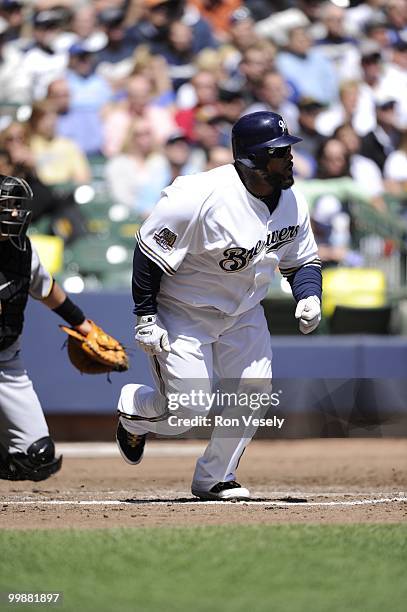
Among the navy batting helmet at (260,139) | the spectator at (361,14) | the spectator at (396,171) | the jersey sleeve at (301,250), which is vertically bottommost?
the spectator at (396,171)

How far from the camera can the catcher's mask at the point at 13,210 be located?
19.9 ft

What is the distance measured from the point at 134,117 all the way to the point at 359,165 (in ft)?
7.55

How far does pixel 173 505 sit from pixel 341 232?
17.0ft

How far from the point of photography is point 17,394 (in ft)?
20.8

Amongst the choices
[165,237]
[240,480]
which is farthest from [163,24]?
[165,237]

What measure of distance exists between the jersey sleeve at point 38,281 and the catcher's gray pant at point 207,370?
2.66 feet

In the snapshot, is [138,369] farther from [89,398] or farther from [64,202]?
[64,202]

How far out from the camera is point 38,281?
639cm

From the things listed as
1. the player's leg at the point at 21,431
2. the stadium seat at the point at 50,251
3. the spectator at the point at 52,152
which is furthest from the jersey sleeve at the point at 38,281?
the spectator at the point at 52,152

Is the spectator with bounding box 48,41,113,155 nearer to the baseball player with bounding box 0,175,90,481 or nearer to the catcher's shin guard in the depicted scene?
the baseball player with bounding box 0,175,90,481

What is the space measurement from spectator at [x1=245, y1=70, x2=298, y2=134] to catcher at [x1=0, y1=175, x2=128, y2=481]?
540 cm

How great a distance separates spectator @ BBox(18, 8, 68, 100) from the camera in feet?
38.7

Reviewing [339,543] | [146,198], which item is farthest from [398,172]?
[339,543]

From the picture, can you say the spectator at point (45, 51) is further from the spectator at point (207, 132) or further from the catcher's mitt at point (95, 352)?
the catcher's mitt at point (95, 352)
